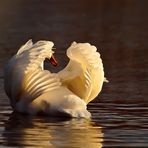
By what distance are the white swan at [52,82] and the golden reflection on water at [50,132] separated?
0.17m

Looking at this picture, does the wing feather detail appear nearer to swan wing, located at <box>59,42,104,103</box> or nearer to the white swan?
the white swan

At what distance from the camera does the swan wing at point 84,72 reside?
51.2ft

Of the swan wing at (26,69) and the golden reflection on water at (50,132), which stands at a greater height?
the swan wing at (26,69)

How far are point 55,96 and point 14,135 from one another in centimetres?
169

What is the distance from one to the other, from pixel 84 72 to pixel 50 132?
1780 mm

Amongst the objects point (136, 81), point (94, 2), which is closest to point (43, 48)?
point (136, 81)

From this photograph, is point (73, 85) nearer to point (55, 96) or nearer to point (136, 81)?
point (55, 96)

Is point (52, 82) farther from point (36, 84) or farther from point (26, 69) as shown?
point (26, 69)

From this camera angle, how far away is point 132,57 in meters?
25.0

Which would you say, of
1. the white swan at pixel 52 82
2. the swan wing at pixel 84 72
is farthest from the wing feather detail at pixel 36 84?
the swan wing at pixel 84 72

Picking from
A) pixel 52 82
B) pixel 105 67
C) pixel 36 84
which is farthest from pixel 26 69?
pixel 105 67

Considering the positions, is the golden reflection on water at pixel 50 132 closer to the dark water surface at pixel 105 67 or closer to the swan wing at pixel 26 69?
the dark water surface at pixel 105 67

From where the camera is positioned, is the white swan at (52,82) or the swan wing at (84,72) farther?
the swan wing at (84,72)

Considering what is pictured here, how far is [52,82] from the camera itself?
15.9 metres
